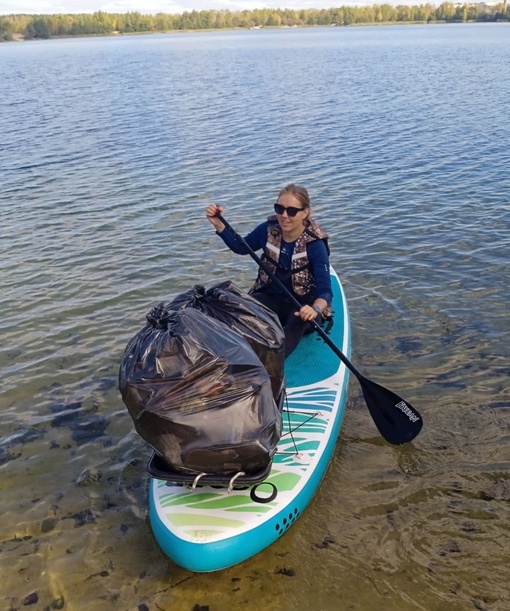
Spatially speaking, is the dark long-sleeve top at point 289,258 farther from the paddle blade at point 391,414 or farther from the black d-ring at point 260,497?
the black d-ring at point 260,497

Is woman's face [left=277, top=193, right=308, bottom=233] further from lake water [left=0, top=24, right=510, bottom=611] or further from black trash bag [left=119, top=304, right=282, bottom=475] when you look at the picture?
black trash bag [left=119, top=304, right=282, bottom=475]

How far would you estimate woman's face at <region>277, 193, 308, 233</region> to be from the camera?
530 cm

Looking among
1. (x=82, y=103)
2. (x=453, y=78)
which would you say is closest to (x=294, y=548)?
(x=82, y=103)

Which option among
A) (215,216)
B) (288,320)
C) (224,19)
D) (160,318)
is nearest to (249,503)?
(160,318)

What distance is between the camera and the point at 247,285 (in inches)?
343

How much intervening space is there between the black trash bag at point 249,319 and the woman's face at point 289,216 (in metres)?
1.36

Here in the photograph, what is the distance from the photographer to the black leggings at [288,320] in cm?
558

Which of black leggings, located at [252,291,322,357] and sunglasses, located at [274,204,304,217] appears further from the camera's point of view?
black leggings, located at [252,291,322,357]

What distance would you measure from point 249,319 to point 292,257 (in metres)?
1.76

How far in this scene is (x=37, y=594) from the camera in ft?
12.9

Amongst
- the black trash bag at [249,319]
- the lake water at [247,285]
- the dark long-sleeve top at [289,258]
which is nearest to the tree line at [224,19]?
the lake water at [247,285]

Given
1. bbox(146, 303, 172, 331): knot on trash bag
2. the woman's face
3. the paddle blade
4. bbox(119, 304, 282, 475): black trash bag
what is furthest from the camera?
the woman's face

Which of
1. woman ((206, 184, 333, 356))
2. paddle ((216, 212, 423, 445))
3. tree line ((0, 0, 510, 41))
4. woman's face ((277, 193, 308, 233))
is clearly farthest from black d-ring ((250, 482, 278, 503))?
tree line ((0, 0, 510, 41))

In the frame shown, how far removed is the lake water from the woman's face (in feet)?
6.06
